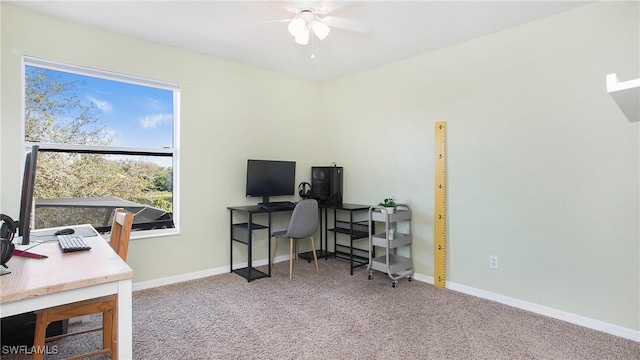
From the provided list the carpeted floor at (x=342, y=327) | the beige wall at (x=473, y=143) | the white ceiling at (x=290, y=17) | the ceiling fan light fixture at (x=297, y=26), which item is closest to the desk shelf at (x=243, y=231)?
the beige wall at (x=473, y=143)

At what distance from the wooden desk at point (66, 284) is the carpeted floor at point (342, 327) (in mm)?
966

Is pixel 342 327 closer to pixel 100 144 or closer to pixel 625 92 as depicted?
pixel 625 92

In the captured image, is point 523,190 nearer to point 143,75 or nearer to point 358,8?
point 358,8

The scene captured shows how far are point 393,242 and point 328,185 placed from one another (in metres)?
1.30

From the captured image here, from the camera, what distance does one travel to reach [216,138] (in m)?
3.79

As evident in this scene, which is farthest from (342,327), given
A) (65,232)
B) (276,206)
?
(65,232)

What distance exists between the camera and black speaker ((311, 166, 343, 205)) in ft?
14.4

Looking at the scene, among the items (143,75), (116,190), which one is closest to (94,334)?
(116,190)

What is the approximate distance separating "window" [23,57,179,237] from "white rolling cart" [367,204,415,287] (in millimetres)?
2176

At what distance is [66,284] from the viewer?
1.20 m

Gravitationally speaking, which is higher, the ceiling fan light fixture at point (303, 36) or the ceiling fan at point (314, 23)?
the ceiling fan at point (314, 23)

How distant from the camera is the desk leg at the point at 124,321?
1.27 m

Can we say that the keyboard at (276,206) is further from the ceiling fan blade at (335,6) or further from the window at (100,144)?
the ceiling fan blade at (335,6)

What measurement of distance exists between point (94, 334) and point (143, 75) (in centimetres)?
235
